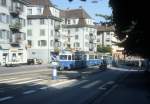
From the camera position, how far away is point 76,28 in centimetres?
14075

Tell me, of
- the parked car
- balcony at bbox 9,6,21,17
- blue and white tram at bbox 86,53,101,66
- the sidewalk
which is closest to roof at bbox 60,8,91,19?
the parked car

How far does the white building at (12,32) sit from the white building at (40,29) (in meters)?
15.8

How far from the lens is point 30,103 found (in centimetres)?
1905

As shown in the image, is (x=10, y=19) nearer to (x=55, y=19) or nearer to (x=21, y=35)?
(x=21, y=35)

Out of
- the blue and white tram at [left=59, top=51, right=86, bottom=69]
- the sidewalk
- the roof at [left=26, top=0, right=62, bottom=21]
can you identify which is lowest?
the sidewalk

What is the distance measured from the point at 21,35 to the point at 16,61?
6.57m

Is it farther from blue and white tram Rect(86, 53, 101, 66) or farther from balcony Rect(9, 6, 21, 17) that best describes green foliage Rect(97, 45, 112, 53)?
balcony Rect(9, 6, 21, 17)

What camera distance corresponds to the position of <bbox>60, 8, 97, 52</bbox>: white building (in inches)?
5527

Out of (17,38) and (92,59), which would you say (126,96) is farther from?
(17,38)

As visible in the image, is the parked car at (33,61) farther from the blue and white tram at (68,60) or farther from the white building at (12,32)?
the blue and white tram at (68,60)

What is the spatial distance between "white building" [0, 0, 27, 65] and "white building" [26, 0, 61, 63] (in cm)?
1583

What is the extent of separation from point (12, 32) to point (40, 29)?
931 inches

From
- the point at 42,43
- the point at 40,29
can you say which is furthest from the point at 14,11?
the point at 40,29

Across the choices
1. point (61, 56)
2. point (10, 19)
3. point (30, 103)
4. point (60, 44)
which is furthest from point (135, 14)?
point (60, 44)
